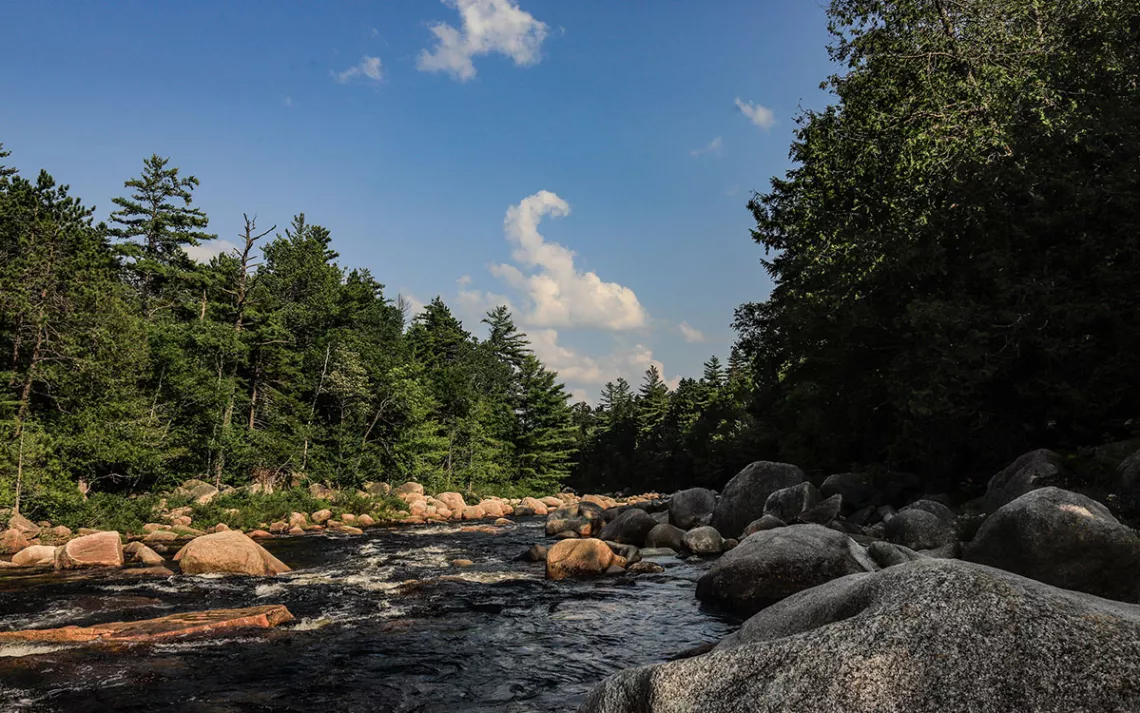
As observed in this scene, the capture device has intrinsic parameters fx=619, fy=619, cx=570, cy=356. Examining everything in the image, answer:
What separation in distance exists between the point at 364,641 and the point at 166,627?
264 cm

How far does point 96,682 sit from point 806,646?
707cm

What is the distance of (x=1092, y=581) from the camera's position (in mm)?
7820

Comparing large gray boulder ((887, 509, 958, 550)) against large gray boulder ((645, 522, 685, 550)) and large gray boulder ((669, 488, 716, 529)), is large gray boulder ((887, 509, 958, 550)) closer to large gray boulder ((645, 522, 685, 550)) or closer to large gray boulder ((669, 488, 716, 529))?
large gray boulder ((645, 522, 685, 550))

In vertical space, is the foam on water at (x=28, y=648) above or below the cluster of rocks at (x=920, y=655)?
below

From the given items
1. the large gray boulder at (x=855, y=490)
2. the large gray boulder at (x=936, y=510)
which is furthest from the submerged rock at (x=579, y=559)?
the large gray boulder at (x=855, y=490)

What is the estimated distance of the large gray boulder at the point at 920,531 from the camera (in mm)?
13039

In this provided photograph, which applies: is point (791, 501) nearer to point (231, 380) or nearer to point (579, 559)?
point (579, 559)

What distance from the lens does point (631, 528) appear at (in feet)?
61.4

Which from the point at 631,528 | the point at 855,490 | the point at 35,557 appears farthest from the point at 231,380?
the point at 855,490

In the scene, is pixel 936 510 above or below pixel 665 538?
above

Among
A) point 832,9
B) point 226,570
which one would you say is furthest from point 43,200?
point 832,9

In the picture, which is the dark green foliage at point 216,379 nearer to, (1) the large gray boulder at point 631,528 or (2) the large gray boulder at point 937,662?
(1) the large gray boulder at point 631,528

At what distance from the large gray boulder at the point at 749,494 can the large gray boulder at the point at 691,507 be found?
1663mm

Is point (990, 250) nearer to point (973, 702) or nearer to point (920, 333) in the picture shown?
point (920, 333)
